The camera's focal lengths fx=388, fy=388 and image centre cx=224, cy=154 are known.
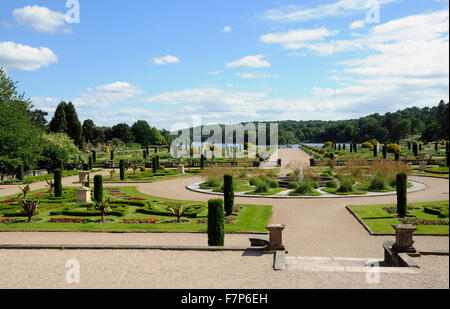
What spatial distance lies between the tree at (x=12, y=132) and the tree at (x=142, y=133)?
207 ft

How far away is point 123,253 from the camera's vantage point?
10.3m

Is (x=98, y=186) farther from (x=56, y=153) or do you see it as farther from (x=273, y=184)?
(x=56, y=153)

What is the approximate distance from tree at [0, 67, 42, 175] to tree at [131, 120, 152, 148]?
63094 millimetres

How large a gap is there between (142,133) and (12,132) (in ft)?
222

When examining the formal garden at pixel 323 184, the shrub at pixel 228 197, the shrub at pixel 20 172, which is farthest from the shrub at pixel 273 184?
the shrub at pixel 20 172

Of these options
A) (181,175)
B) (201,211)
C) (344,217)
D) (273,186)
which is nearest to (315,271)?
(344,217)

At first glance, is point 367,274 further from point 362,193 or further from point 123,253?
point 362,193

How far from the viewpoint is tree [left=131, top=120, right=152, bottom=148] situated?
95.9m

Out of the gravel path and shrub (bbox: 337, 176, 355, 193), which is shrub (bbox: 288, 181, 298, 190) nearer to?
shrub (bbox: 337, 176, 355, 193)

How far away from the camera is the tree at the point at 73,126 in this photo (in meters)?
62.4

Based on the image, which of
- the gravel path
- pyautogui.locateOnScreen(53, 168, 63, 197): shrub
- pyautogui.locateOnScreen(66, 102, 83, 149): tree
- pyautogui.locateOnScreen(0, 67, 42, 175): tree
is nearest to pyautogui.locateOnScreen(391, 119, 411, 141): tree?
pyautogui.locateOnScreen(66, 102, 83, 149): tree

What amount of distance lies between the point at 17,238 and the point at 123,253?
5371 mm

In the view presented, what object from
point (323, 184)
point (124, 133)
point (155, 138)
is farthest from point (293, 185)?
point (155, 138)

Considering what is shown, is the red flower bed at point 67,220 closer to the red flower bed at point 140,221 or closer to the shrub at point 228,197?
the red flower bed at point 140,221
